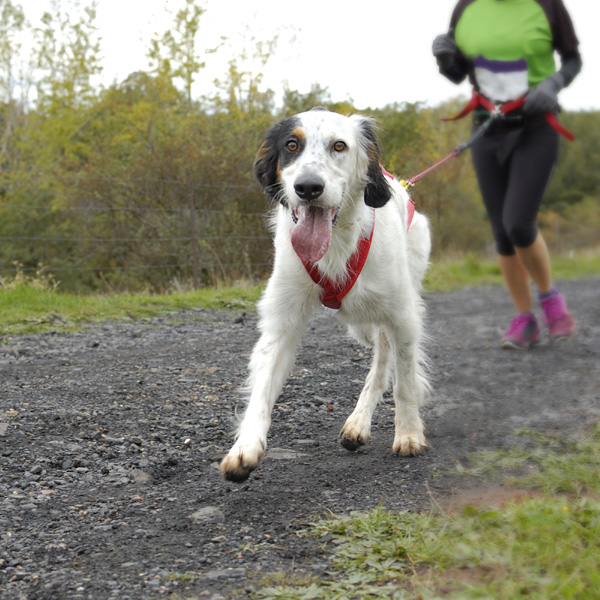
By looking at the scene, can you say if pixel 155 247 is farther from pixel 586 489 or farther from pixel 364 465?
pixel 586 489

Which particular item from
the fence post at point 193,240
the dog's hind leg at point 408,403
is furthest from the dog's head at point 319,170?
the fence post at point 193,240

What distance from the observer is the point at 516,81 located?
458cm

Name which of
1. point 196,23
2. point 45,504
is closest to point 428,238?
point 45,504

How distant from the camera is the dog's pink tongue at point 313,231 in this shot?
2.81 m

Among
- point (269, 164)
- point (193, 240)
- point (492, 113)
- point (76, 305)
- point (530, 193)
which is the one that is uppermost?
point (492, 113)

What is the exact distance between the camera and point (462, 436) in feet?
10.2

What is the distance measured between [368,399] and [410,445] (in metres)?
0.41

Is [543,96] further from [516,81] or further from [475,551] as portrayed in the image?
[475,551]

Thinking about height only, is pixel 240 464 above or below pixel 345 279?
below

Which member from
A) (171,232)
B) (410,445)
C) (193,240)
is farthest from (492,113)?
(171,232)

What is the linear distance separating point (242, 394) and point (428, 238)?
4.53 ft

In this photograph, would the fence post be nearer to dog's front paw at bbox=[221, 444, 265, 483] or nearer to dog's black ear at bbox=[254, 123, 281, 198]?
dog's black ear at bbox=[254, 123, 281, 198]

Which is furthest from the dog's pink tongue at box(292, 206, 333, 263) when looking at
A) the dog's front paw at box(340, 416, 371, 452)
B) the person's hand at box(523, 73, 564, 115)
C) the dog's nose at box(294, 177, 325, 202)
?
the person's hand at box(523, 73, 564, 115)

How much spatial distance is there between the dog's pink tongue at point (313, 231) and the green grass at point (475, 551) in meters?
1.07
